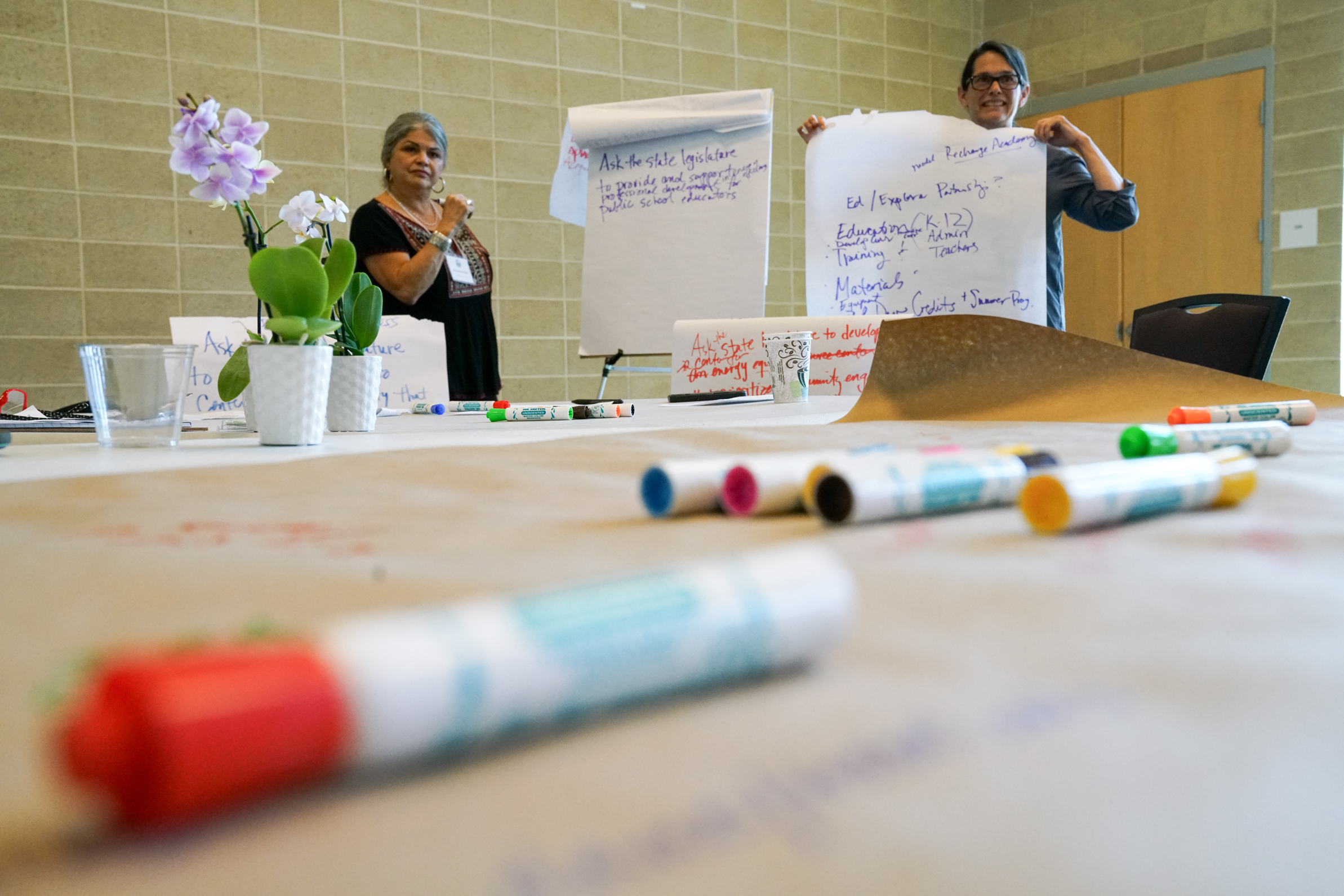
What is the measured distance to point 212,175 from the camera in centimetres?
91

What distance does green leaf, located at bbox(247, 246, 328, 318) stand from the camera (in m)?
0.86

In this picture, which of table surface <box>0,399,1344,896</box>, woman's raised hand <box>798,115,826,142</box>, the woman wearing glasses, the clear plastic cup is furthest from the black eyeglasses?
table surface <box>0,399,1344,896</box>

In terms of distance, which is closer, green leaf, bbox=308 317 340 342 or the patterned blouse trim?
green leaf, bbox=308 317 340 342

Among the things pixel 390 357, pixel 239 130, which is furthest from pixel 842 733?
pixel 390 357

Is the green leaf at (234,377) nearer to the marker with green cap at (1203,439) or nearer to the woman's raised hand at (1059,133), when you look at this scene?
the marker with green cap at (1203,439)

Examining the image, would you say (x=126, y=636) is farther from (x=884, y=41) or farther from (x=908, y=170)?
(x=884, y=41)

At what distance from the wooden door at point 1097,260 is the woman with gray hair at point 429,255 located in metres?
2.51

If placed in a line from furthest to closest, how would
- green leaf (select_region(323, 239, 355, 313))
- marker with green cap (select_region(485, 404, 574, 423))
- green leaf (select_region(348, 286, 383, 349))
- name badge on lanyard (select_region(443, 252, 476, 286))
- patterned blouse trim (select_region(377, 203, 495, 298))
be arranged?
name badge on lanyard (select_region(443, 252, 476, 286))
patterned blouse trim (select_region(377, 203, 495, 298))
marker with green cap (select_region(485, 404, 574, 423))
green leaf (select_region(348, 286, 383, 349))
green leaf (select_region(323, 239, 355, 313))

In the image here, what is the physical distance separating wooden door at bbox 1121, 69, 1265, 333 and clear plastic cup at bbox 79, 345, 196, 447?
372 centimetres

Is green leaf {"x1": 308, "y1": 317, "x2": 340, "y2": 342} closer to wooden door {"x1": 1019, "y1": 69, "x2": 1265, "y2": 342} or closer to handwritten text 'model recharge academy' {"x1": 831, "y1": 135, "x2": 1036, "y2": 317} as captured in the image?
handwritten text 'model recharge academy' {"x1": 831, "y1": 135, "x2": 1036, "y2": 317}

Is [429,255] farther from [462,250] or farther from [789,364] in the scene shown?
[789,364]

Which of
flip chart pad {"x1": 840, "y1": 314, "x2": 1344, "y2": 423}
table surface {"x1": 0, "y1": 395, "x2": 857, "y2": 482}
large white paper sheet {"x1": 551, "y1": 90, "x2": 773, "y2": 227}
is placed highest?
large white paper sheet {"x1": 551, "y1": 90, "x2": 773, "y2": 227}

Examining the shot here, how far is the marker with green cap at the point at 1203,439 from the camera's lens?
0.62 m

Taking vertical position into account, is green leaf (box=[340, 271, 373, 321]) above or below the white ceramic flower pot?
above
